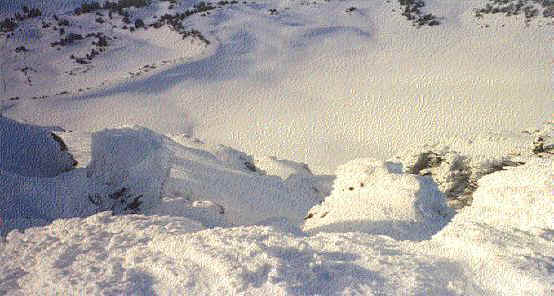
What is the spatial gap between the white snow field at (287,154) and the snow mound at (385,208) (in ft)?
0.04

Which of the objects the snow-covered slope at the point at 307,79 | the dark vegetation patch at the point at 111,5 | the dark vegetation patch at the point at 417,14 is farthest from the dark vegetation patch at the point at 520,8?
the dark vegetation patch at the point at 111,5

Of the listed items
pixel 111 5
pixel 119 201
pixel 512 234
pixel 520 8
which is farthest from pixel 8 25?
pixel 520 8

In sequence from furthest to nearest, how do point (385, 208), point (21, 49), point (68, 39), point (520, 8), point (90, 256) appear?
point (68, 39), point (21, 49), point (520, 8), point (385, 208), point (90, 256)

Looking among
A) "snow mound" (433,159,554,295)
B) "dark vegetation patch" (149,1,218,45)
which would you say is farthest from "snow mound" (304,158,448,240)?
"dark vegetation patch" (149,1,218,45)

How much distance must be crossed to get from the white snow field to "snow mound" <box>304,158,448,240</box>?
13 millimetres

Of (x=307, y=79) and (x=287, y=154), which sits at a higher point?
(x=307, y=79)

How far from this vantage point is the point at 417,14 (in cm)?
895

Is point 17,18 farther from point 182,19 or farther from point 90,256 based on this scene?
point 90,256

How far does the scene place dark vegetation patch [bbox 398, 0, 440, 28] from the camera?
8.44 metres

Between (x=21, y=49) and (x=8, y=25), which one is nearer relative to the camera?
(x=21, y=49)

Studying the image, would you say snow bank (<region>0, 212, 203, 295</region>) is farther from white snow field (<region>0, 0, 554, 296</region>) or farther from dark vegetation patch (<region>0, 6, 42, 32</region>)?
dark vegetation patch (<region>0, 6, 42, 32</region>)

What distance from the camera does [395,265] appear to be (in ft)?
3.99

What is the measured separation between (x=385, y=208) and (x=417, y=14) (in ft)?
27.3

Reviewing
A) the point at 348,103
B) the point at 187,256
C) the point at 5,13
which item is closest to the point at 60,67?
the point at 5,13
